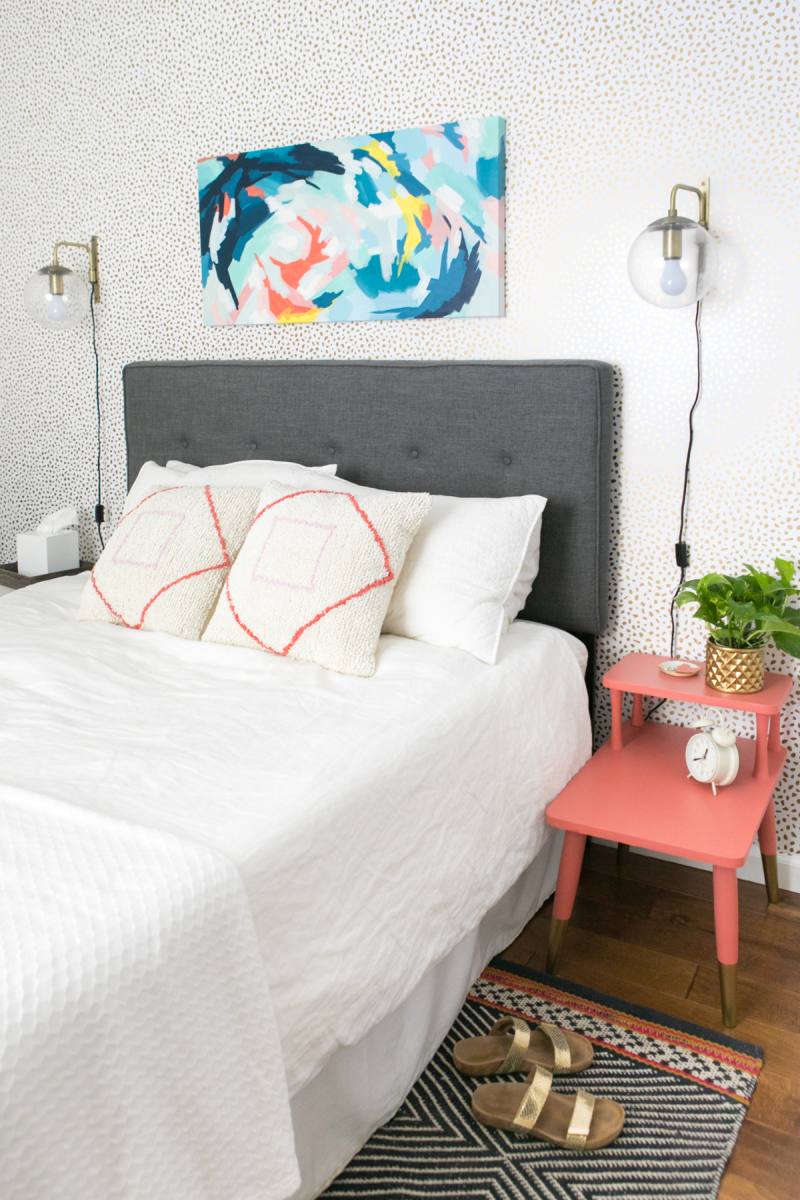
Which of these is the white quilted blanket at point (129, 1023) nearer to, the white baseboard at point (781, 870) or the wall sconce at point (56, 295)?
the white baseboard at point (781, 870)

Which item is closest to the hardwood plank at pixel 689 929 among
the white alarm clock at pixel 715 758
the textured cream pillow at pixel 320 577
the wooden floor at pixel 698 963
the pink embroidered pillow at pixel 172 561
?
the wooden floor at pixel 698 963

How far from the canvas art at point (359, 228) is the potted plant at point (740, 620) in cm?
90

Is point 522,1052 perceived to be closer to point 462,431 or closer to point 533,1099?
point 533,1099

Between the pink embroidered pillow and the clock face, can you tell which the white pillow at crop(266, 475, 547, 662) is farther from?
the clock face

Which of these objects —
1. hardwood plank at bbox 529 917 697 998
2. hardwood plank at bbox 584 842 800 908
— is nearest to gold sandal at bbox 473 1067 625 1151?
hardwood plank at bbox 529 917 697 998

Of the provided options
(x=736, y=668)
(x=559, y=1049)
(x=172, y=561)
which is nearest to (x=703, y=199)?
(x=736, y=668)

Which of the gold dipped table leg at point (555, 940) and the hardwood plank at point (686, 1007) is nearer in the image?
the hardwood plank at point (686, 1007)

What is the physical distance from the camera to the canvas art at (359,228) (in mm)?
2459

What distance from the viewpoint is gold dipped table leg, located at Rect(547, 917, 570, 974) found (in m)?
2.02

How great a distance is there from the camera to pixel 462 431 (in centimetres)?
247

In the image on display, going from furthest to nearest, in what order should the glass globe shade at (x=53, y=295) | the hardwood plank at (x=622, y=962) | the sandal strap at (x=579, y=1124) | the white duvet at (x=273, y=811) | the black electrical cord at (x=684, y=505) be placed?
the glass globe shade at (x=53, y=295) < the black electrical cord at (x=684, y=505) < the hardwood plank at (x=622, y=962) < the sandal strap at (x=579, y=1124) < the white duvet at (x=273, y=811)

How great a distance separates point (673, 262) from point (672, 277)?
30 millimetres

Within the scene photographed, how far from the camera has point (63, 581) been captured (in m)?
2.84

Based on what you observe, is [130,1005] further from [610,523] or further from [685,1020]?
[610,523]
